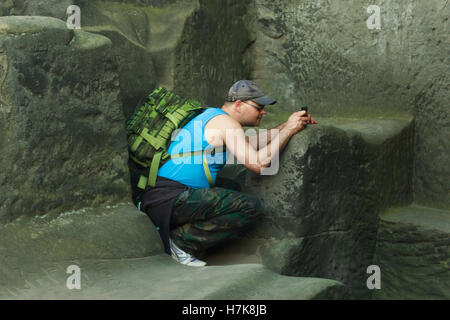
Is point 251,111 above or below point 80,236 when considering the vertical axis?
above

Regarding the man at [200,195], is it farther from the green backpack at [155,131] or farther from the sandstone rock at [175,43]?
the sandstone rock at [175,43]

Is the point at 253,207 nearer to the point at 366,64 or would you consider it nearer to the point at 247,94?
the point at 247,94

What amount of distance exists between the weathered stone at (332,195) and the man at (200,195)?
0.46ft

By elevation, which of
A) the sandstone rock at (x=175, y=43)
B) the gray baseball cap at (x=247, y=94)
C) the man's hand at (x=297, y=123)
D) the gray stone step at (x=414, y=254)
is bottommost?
the gray stone step at (x=414, y=254)

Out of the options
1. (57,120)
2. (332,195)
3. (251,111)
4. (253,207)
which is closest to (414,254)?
(332,195)

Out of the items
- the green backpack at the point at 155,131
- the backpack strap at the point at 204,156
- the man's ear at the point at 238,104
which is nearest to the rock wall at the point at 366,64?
the man's ear at the point at 238,104

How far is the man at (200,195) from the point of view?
3.16m

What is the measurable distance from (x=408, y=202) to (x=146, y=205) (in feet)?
5.64

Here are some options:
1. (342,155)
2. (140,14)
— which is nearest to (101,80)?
(140,14)

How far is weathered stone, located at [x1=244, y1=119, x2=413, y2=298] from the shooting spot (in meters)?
3.33

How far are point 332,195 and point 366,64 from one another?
1.06 metres

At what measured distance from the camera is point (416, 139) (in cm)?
408

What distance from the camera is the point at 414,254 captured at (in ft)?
12.6

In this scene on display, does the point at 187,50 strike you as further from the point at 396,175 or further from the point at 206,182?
the point at 396,175
